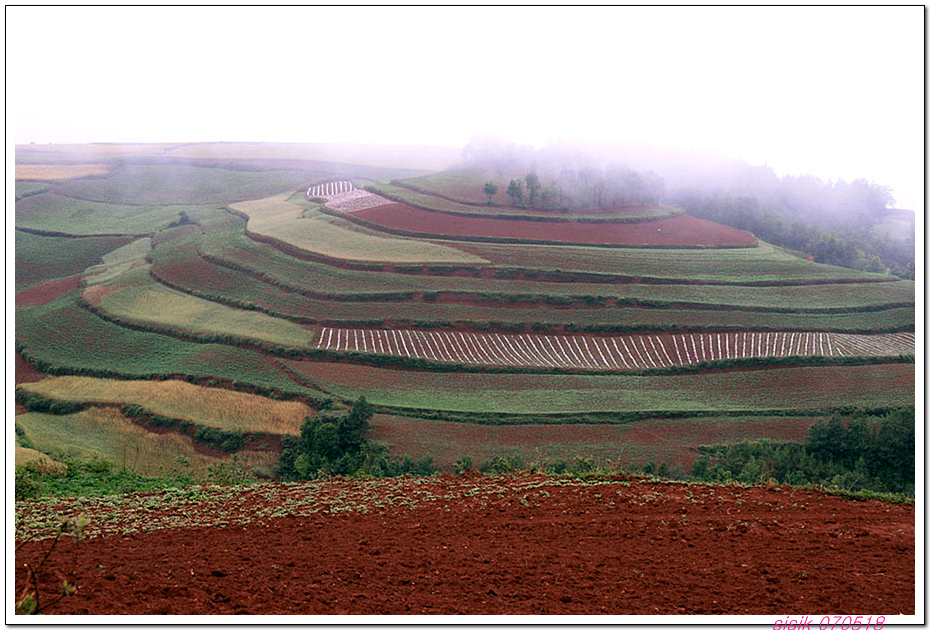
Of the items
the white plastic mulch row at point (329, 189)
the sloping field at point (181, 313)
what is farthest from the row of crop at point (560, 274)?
the white plastic mulch row at point (329, 189)

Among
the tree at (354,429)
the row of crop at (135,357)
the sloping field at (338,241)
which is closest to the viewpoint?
the tree at (354,429)

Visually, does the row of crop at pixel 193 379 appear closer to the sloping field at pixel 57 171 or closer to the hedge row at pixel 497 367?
the hedge row at pixel 497 367

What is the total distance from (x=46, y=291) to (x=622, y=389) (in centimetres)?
3976

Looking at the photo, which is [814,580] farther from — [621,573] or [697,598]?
[621,573]

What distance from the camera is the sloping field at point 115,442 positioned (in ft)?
76.6

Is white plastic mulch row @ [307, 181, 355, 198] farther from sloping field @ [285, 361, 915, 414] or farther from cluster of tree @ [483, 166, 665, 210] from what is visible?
sloping field @ [285, 361, 915, 414]

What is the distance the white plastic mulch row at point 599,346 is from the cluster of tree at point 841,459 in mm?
10762

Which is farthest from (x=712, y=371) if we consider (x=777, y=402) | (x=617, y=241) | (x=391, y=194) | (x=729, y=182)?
(x=729, y=182)

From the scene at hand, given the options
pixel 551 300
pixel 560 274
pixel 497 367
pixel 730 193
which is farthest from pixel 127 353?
pixel 730 193

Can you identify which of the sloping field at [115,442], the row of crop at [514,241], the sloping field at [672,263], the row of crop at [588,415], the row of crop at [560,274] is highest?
the row of crop at [514,241]

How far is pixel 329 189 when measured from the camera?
73250mm

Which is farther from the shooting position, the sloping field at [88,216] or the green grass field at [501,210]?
the sloping field at [88,216]

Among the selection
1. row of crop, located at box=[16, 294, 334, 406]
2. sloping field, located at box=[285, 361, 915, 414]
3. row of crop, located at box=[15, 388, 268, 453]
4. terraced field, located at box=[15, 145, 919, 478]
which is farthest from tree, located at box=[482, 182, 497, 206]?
row of crop, located at box=[15, 388, 268, 453]

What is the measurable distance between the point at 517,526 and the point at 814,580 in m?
3.83
